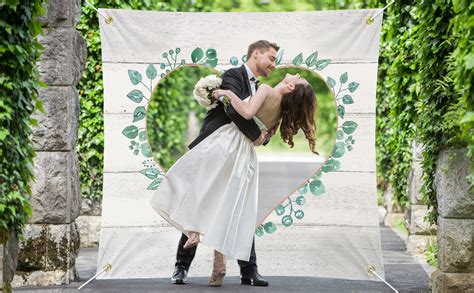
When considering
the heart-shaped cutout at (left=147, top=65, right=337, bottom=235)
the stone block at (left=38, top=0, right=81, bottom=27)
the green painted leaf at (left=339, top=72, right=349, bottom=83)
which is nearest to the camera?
the stone block at (left=38, top=0, right=81, bottom=27)

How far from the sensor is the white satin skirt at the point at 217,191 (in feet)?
24.4

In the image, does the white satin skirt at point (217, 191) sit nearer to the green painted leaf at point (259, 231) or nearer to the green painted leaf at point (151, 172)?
the green painted leaf at point (151, 172)

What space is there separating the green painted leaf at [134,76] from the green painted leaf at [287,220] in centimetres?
149

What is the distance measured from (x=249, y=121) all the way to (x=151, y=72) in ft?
2.85

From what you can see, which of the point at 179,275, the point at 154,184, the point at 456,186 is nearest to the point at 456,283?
the point at 456,186

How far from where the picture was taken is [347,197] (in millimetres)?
7789

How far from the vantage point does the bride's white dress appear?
7449 mm

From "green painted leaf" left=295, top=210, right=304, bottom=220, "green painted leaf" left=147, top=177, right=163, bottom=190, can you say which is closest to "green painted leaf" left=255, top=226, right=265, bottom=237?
"green painted leaf" left=295, top=210, right=304, bottom=220

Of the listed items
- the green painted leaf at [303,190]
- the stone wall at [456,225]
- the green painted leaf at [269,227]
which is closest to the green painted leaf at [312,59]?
the green painted leaf at [303,190]

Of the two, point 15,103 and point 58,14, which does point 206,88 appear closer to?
point 58,14

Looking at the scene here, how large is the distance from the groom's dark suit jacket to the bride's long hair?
0.22m

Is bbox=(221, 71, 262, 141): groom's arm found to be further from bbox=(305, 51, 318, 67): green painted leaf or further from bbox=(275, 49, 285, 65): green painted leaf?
bbox=(305, 51, 318, 67): green painted leaf

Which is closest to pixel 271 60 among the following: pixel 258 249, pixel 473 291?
pixel 258 249

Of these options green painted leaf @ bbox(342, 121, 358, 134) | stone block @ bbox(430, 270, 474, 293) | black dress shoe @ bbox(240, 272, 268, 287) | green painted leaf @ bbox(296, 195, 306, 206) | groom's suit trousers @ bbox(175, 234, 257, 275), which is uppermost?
green painted leaf @ bbox(342, 121, 358, 134)
